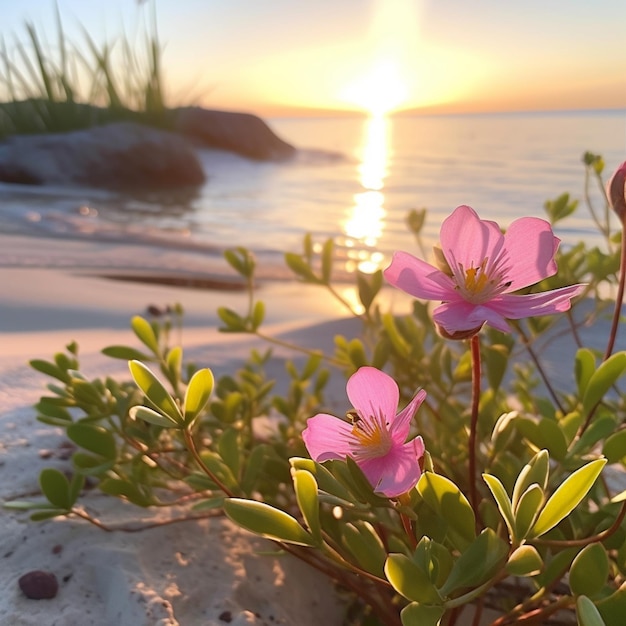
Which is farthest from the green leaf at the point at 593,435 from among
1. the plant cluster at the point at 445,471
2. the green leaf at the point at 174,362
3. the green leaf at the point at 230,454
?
the green leaf at the point at 174,362

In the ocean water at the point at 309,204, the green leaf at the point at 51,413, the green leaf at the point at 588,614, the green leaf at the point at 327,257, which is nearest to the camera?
the green leaf at the point at 588,614

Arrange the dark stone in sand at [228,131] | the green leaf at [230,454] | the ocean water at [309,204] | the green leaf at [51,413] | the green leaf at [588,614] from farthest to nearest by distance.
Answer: the dark stone in sand at [228,131], the ocean water at [309,204], the green leaf at [51,413], the green leaf at [230,454], the green leaf at [588,614]

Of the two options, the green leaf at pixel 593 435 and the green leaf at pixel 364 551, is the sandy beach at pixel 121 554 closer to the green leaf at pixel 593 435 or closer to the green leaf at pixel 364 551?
the green leaf at pixel 364 551

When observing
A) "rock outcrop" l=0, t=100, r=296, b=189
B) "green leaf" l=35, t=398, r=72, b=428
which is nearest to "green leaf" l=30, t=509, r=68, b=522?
"green leaf" l=35, t=398, r=72, b=428

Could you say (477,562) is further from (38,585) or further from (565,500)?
(38,585)

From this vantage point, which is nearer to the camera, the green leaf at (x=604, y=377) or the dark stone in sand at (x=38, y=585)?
the green leaf at (x=604, y=377)

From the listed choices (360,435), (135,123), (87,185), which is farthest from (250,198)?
(360,435)

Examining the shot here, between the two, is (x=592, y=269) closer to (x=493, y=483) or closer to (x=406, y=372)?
(x=406, y=372)

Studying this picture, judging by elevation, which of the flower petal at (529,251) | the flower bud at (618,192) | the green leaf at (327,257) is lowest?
the green leaf at (327,257)
